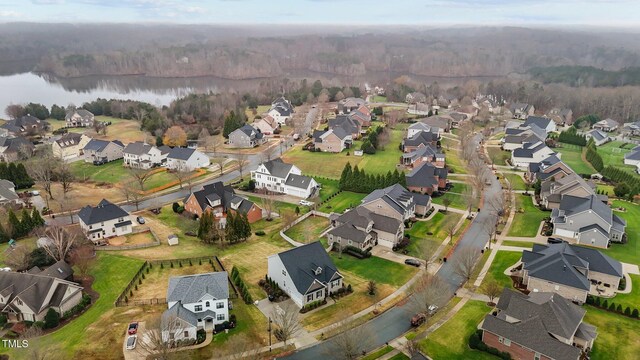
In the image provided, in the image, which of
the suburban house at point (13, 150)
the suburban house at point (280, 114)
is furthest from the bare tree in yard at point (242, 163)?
the suburban house at point (13, 150)

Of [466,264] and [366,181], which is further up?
[466,264]


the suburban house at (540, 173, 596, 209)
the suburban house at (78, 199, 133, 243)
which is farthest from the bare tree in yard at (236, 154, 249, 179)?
the suburban house at (540, 173, 596, 209)

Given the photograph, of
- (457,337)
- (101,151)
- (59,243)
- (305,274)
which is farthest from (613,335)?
(101,151)

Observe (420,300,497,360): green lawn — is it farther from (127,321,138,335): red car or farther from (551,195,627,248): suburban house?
(127,321,138,335): red car

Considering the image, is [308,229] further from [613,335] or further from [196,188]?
[613,335]

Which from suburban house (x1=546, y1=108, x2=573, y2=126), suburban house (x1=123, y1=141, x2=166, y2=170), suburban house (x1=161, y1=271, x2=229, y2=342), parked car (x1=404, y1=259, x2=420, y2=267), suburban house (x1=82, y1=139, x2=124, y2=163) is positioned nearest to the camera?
suburban house (x1=161, y1=271, x2=229, y2=342)

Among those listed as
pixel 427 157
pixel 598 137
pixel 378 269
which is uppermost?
pixel 427 157

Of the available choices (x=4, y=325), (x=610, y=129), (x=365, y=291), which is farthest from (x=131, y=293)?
(x=610, y=129)
